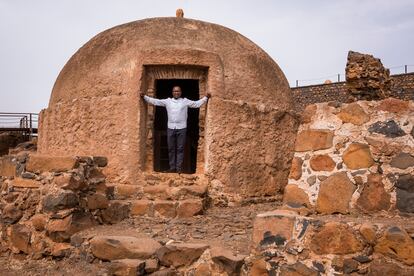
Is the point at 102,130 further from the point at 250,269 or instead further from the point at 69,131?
the point at 250,269

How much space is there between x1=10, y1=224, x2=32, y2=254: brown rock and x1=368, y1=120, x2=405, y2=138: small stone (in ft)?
12.0

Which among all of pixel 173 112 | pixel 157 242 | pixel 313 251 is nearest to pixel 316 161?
pixel 313 251

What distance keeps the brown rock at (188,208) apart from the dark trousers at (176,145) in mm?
923

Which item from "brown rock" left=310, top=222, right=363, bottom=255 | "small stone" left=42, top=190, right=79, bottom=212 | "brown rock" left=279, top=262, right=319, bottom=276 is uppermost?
"brown rock" left=310, top=222, right=363, bottom=255

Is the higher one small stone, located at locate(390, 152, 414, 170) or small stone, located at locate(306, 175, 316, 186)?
small stone, located at locate(390, 152, 414, 170)

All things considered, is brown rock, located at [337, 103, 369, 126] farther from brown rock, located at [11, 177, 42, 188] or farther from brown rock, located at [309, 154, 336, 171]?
brown rock, located at [11, 177, 42, 188]

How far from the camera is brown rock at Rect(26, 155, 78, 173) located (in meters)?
4.75

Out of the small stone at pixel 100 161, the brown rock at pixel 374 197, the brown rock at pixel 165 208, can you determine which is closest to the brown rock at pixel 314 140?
the brown rock at pixel 374 197

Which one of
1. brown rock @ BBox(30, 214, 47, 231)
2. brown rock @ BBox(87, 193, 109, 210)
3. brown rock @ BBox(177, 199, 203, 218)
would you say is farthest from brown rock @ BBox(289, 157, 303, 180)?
brown rock @ BBox(30, 214, 47, 231)

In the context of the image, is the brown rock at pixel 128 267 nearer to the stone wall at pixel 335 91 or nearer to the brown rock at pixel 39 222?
the brown rock at pixel 39 222

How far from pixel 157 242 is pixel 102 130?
242 cm

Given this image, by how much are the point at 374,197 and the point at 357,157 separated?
0.31 m

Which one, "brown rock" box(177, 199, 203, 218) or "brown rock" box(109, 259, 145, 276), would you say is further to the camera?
"brown rock" box(177, 199, 203, 218)

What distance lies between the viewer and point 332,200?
3.25 meters
